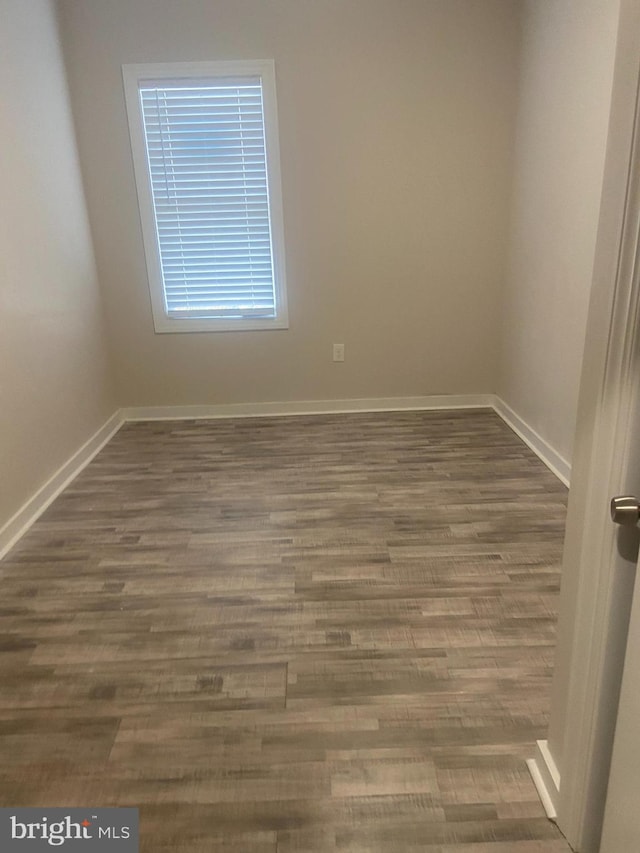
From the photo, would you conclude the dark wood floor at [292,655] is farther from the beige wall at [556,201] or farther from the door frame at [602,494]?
the beige wall at [556,201]

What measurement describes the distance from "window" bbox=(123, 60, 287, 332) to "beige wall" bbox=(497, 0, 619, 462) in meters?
1.52

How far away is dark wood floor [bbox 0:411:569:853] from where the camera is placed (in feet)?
4.75

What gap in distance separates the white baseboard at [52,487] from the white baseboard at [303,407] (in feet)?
0.98

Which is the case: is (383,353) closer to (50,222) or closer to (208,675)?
(50,222)

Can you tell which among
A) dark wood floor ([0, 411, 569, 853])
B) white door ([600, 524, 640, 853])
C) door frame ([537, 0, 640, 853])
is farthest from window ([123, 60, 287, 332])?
white door ([600, 524, 640, 853])

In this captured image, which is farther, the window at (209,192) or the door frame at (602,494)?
the window at (209,192)

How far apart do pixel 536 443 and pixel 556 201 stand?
4.39 ft

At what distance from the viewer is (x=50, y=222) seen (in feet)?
10.7

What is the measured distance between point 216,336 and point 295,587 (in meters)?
2.29

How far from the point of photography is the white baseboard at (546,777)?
4.58 feet

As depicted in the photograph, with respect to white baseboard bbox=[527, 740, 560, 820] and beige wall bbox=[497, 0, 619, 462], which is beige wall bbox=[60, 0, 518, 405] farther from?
white baseboard bbox=[527, 740, 560, 820]

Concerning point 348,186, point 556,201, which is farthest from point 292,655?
point 348,186

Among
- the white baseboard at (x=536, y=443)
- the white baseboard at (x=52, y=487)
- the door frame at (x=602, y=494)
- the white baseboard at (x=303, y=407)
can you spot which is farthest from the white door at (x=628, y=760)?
the white baseboard at (x=303, y=407)

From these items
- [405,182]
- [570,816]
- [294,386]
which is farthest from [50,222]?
[570,816]
